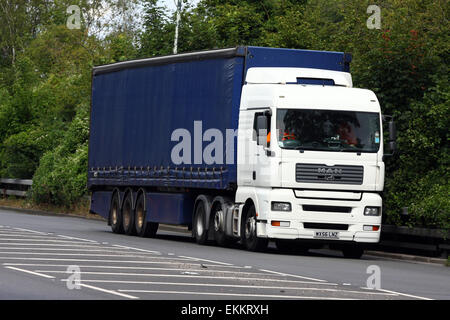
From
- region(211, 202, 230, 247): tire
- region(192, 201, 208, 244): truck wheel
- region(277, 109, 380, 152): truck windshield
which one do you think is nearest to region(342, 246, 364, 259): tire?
region(277, 109, 380, 152): truck windshield

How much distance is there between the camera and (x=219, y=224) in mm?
25906

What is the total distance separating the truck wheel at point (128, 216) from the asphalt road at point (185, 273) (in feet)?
12.1

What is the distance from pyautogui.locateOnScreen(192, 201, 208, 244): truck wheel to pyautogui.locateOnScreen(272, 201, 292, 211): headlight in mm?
3079

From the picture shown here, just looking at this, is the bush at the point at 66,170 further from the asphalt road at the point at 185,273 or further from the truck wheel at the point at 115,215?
the asphalt road at the point at 185,273

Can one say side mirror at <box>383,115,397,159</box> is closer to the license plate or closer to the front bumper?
the front bumper

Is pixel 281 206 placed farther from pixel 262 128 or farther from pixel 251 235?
pixel 262 128

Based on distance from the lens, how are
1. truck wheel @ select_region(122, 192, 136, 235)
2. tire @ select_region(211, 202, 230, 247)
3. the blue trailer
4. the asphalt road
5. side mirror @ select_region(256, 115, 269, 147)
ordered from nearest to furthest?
the asphalt road, side mirror @ select_region(256, 115, 269, 147), the blue trailer, tire @ select_region(211, 202, 230, 247), truck wheel @ select_region(122, 192, 136, 235)

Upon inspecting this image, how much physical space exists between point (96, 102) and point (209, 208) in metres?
8.32

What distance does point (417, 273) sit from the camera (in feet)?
67.1

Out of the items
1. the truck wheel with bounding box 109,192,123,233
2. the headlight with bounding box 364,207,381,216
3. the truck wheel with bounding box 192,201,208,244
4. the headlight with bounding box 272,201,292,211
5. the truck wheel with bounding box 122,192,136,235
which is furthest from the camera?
the truck wheel with bounding box 109,192,123,233

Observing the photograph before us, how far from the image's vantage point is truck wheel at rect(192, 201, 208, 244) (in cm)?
2644
